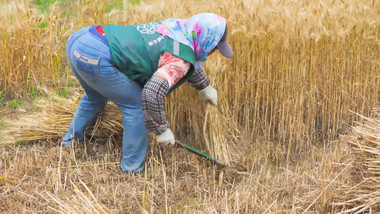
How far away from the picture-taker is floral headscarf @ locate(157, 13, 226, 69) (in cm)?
260

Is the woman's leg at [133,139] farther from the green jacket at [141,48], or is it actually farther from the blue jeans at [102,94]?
the green jacket at [141,48]

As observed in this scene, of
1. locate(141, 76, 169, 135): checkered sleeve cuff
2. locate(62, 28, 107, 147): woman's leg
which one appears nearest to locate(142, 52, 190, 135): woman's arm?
locate(141, 76, 169, 135): checkered sleeve cuff

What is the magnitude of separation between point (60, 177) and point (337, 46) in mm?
2102

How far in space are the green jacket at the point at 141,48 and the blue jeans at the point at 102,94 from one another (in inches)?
2.2

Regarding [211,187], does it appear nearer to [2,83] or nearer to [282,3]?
[282,3]

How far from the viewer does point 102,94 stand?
2791 mm

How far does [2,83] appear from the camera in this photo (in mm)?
4035

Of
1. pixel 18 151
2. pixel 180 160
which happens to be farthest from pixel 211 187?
pixel 18 151

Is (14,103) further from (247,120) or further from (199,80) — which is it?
(247,120)

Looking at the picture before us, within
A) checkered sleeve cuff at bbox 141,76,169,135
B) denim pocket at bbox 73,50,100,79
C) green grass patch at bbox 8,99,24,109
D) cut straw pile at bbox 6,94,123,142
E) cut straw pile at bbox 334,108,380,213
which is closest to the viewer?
cut straw pile at bbox 334,108,380,213

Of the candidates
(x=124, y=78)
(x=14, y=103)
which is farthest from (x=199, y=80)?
(x=14, y=103)

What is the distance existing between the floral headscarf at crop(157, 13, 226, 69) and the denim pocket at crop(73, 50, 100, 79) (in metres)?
0.41

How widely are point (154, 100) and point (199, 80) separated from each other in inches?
19.0

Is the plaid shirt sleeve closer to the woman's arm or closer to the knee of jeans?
the woman's arm
